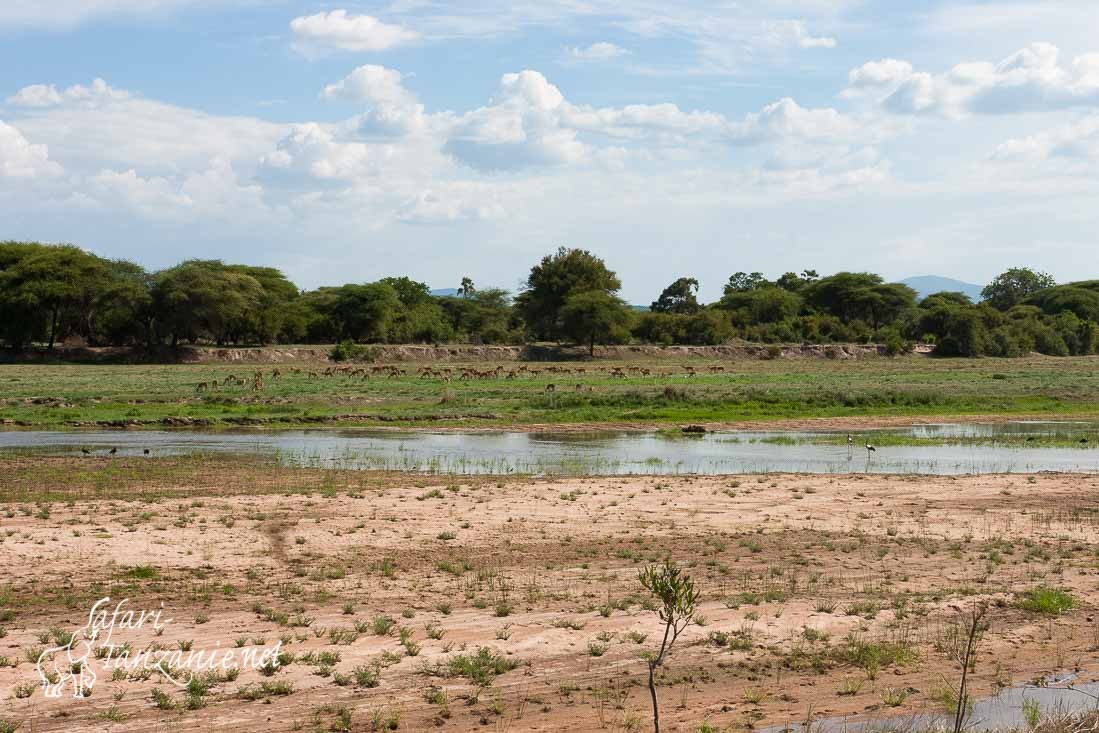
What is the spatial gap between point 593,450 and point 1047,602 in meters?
17.8

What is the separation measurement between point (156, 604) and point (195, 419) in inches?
1004

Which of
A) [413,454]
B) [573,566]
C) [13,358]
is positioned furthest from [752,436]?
[13,358]

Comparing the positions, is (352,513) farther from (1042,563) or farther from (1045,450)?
(1045,450)

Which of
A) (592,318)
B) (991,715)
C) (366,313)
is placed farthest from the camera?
(366,313)

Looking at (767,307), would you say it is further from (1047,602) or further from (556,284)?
(1047,602)

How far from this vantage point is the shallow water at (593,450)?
2512 cm

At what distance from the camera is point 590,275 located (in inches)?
3900

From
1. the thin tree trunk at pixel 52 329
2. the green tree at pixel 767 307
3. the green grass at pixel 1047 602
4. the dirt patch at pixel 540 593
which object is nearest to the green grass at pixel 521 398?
the thin tree trunk at pixel 52 329

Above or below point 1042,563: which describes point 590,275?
above

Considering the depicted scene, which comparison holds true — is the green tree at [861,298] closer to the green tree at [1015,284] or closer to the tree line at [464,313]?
the tree line at [464,313]

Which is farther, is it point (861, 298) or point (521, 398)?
point (861, 298)

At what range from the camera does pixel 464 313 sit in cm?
12144

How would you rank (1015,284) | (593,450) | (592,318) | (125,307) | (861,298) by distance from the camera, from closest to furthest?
(593,450), (125,307), (592,318), (861,298), (1015,284)

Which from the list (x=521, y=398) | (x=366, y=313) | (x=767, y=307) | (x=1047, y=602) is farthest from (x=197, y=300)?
(x=1047, y=602)
